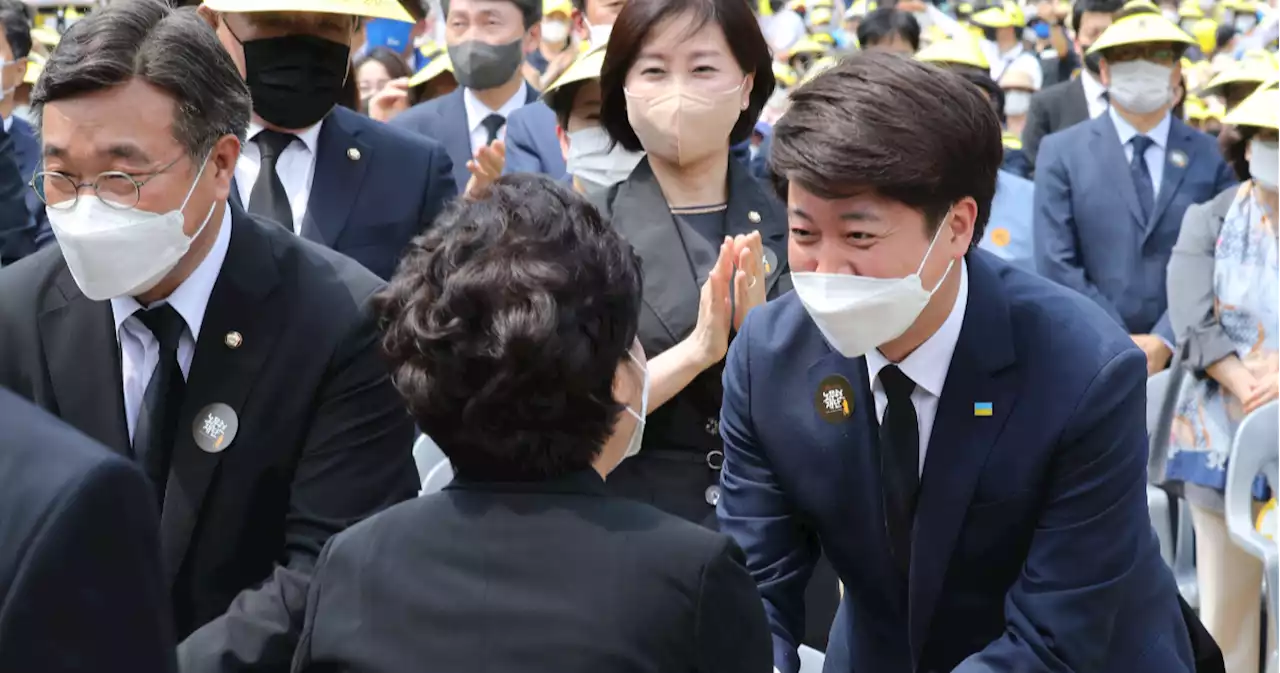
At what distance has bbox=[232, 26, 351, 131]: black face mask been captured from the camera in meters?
3.68

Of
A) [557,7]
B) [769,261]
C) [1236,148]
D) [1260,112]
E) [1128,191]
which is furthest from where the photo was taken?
[557,7]

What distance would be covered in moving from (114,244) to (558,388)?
850mm

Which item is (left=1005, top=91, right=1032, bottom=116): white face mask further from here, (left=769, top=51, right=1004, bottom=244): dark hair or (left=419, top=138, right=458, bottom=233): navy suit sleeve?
(left=769, top=51, right=1004, bottom=244): dark hair

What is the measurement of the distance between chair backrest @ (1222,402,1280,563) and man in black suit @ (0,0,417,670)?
2.68 meters

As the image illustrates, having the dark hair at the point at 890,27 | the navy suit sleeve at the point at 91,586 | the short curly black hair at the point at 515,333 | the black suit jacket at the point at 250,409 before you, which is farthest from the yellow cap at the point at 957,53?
the navy suit sleeve at the point at 91,586

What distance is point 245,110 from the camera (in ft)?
8.43

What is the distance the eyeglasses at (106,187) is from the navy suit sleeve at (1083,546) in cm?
134

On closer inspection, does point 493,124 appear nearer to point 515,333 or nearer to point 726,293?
point 726,293

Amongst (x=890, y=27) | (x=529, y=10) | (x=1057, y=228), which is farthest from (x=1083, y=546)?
(x=890, y=27)

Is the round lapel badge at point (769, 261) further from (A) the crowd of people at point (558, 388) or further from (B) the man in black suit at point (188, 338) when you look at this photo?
(B) the man in black suit at point (188, 338)

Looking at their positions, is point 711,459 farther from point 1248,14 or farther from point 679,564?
point 1248,14

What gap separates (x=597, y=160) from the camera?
4043 mm

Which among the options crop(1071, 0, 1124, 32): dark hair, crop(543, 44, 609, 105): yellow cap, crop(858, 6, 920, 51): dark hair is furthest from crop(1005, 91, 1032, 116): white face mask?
crop(543, 44, 609, 105): yellow cap

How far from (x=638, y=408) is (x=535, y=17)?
3.59 m
